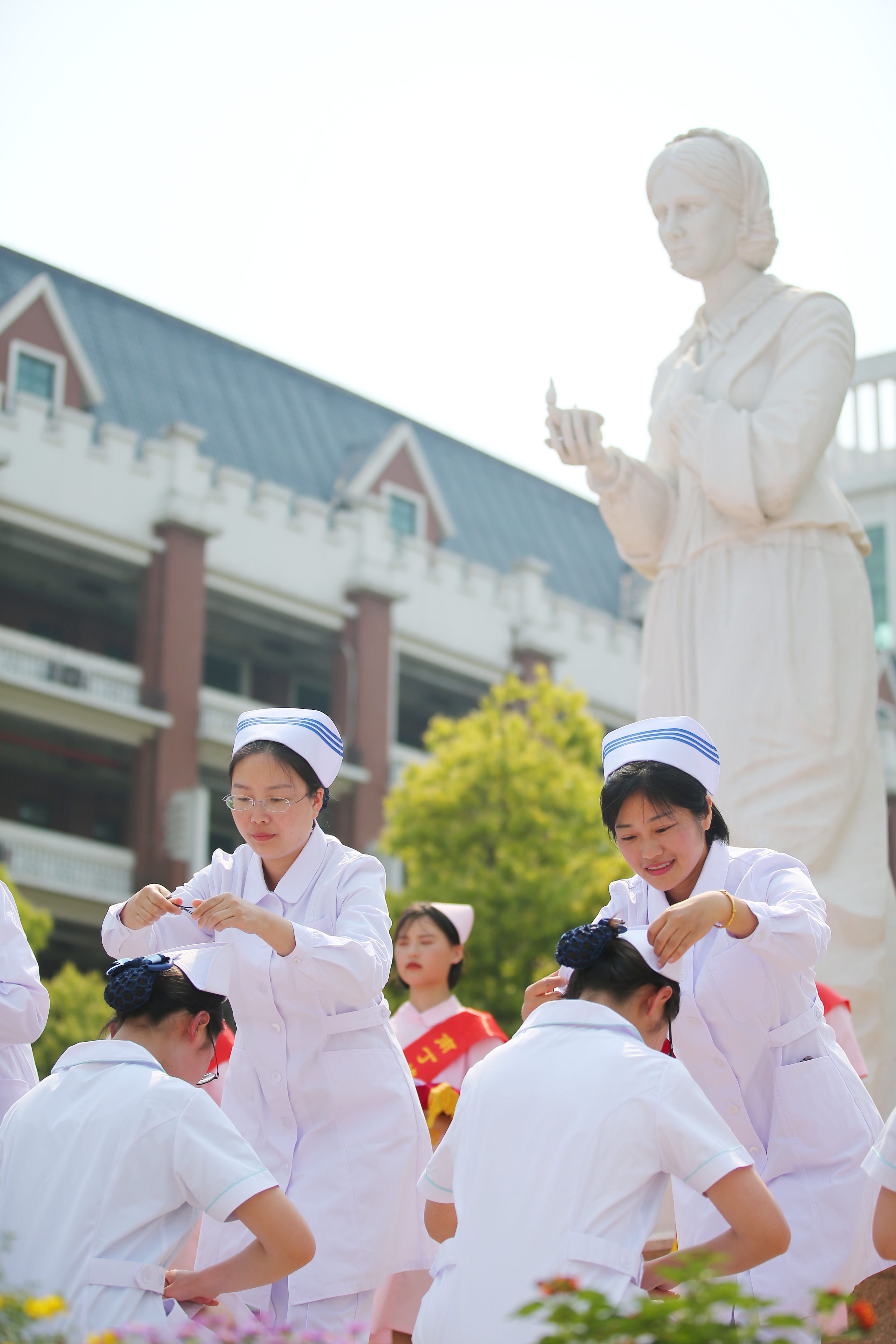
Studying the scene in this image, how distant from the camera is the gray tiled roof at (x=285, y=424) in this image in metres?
29.7

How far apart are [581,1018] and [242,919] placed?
1026 millimetres

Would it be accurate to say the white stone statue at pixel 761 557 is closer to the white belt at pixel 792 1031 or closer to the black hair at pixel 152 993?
the white belt at pixel 792 1031

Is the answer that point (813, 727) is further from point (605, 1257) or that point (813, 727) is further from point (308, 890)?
point (605, 1257)

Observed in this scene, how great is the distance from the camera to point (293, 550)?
27.4 m

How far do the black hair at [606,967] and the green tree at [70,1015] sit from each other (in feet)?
52.8

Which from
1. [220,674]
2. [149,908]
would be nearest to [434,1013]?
[149,908]

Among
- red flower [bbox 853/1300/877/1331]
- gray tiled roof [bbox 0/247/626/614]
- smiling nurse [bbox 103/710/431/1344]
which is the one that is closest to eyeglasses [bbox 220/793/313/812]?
smiling nurse [bbox 103/710/431/1344]

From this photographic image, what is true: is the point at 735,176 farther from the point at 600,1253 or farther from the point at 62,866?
the point at 62,866

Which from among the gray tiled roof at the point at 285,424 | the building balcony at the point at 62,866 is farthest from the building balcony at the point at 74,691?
the gray tiled roof at the point at 285,424

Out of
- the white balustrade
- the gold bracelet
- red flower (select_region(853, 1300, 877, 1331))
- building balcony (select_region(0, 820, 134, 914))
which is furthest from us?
the white balustrade

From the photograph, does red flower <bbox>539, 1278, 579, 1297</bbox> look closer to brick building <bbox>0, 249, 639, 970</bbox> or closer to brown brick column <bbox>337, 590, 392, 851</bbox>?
brick building <bbox>0, 249, 639, 970</bbox>

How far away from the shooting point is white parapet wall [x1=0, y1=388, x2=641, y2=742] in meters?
24.7

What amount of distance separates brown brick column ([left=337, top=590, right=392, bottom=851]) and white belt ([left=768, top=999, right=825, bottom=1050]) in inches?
945

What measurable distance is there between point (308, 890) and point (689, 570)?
2.78 metres
